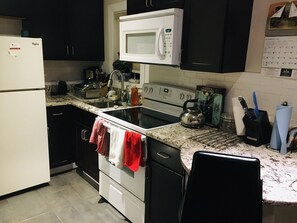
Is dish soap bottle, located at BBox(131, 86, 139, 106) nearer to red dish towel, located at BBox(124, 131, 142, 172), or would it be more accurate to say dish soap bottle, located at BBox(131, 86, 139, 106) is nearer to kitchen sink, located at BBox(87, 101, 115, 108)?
kitchen sink, located at BBox(87, 101, 115, 108)

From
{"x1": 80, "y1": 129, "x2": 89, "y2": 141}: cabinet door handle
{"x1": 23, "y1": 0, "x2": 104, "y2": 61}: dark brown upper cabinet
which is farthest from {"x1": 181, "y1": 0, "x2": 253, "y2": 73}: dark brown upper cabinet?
{"x1": 23, "y1": 0, "x2": 104, "y2": 61}: dark brown upper cabinet

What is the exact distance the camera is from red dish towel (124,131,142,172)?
6.23 feet

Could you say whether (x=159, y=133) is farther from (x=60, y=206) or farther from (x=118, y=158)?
(x=60, y=206)

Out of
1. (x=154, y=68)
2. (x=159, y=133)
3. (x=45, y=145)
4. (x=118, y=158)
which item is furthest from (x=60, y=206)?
(x=154, y=68)

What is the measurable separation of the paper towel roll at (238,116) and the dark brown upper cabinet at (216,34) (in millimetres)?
238

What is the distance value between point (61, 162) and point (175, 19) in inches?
86.9

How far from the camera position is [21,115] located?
8.12 ft

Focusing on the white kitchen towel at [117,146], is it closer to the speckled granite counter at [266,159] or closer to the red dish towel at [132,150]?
the red dish towel at [132,150]

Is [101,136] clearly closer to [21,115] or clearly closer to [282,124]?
[21,115]

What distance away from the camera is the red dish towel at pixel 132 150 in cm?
190

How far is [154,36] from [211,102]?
2.33 feet

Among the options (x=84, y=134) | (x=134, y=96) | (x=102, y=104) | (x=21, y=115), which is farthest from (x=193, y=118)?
(x=21, y=115)

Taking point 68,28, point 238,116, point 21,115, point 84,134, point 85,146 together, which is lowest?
point 85,146

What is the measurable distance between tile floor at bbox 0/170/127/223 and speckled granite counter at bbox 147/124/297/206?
106 cm
